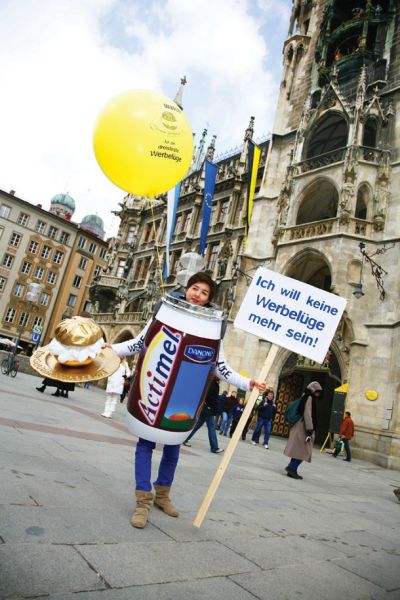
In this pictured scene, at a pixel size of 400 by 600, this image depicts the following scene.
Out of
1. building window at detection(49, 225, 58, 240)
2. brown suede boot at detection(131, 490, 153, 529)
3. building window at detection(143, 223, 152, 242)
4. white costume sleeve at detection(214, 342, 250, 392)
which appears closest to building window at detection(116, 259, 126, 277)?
building window at detection(143, 223, 152, 242)

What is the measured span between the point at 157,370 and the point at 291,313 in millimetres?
1282

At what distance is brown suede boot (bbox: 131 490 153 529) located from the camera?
9.33 ft

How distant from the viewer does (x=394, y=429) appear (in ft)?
48.7

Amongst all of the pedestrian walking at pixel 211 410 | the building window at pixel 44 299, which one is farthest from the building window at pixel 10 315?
the pedestrian walking at pixel 211 410

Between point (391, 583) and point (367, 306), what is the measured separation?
50.3ft

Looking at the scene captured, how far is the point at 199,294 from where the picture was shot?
3.50 metres

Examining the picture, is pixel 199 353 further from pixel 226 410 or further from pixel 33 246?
pixel 33 246

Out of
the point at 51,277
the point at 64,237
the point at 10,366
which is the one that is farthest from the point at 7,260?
the point at 10,366

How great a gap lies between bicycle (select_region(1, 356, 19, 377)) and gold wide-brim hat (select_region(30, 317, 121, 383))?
14828 mm

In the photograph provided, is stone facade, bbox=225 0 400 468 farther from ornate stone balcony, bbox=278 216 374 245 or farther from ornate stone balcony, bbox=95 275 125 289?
ornate stone balcony, bbox=95 275 125 289

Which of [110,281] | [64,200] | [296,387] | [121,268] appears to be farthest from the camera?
[64,200]

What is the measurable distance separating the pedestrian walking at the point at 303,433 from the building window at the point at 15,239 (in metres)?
46.7

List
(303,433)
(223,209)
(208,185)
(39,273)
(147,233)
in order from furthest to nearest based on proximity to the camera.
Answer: (39,273) → (147,233) → (223,209) → (208,185) → (303,433)

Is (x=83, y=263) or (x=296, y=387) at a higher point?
(x=83, y=263)
